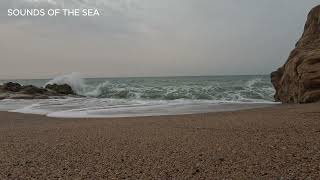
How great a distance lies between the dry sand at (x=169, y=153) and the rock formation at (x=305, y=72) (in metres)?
7.01

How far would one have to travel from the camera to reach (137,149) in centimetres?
510

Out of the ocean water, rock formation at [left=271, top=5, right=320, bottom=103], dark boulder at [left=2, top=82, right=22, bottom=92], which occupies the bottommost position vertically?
the ocean water

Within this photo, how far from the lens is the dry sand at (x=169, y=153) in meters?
3.82

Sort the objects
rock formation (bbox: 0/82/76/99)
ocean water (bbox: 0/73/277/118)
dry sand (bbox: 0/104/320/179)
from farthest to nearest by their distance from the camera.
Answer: rock formation (bbox: 0/82/76/99)
ocean water (bbox: 0/73/277/118)
dry sand (bbox: 0/104/320/179)

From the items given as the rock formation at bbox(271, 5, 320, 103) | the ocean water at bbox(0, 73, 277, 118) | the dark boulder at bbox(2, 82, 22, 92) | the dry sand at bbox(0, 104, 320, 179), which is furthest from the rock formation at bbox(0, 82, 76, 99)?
the dry sand at bbox(0, 104, 320, 179)

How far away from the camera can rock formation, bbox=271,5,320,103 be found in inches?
530

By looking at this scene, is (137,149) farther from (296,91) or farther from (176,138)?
(296,91)

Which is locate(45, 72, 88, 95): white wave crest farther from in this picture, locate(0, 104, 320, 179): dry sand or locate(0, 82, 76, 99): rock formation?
locate(0, 104, 320, 179): dry sand

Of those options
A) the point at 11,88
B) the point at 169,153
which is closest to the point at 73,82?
the point at 11,88

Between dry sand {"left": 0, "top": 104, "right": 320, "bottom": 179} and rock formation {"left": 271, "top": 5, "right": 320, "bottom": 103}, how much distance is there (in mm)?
7013

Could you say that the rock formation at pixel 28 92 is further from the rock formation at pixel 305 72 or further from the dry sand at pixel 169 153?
the dry sand at pixel 169 153

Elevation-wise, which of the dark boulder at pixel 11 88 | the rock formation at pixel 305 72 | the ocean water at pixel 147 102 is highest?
the rock formation at pixel 305 72

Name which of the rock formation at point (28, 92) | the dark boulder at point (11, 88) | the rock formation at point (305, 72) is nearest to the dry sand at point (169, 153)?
the rock formation at point (305, 72)

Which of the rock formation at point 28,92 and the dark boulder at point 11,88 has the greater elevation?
the dark boulder at point 11,88
